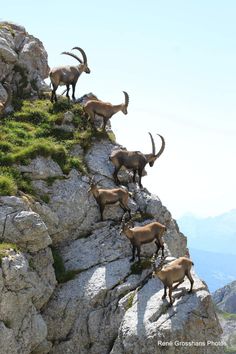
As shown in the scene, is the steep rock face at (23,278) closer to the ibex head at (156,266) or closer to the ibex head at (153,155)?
the ibex head at (156,266)

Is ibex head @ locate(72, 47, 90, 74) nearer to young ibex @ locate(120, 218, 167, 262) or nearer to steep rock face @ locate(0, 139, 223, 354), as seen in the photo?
steep rock face @ locate(0, 139, 223, 354)

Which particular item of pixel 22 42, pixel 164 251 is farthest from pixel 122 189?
pixel 22 42

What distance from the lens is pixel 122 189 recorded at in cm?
2391

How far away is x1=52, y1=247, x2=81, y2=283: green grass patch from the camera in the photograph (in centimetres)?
2152

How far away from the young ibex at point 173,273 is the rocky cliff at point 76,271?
51cm

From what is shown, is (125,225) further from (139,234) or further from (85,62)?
(85,62)

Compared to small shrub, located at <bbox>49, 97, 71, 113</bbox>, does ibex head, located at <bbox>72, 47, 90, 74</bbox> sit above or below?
above

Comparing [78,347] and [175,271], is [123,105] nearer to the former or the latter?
[175,271]

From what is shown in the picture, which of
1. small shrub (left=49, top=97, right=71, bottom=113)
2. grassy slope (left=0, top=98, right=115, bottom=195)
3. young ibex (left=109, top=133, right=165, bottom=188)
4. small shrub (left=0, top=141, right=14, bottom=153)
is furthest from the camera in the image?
small shrub (left=49, top=97, right=71, bottom=113)

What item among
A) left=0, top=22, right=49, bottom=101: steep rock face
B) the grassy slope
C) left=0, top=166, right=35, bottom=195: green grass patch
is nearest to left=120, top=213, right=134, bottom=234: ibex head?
the grassy slope

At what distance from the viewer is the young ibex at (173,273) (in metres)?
19.1

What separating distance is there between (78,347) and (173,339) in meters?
4.16

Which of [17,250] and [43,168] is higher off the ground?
[43,168]

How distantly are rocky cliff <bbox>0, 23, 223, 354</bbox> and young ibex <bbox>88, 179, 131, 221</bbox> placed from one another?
22.5 inches
